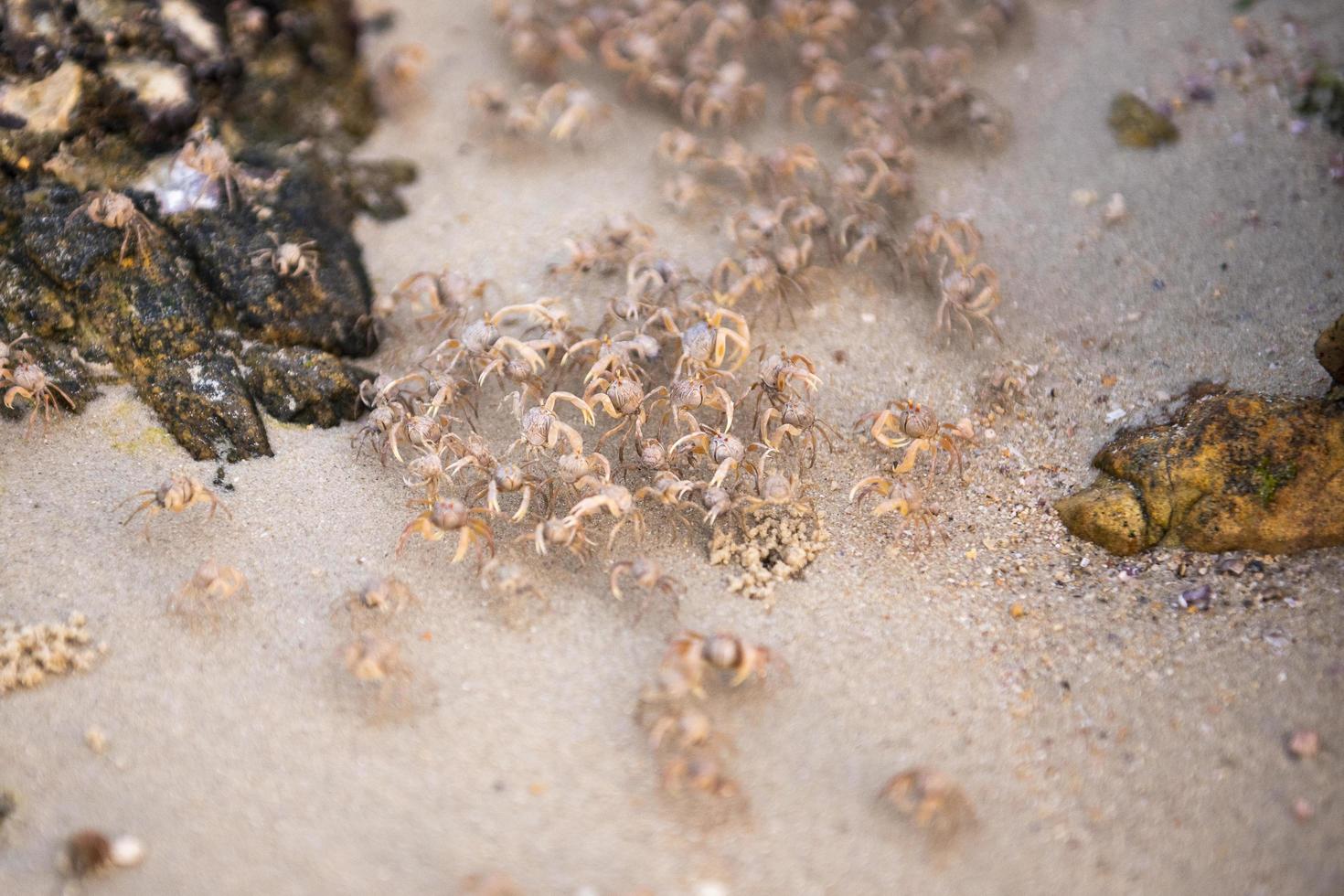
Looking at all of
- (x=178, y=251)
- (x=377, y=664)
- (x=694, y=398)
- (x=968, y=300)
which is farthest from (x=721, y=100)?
(x=377, y=664)

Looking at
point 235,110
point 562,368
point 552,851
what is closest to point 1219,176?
point 562,368

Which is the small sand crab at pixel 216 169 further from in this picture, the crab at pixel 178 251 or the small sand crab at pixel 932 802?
the small sand crab at pixel 932 802

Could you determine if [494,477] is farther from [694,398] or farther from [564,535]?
[694,398]

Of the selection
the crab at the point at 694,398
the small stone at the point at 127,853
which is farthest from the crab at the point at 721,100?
the small stone at the point at 127,853

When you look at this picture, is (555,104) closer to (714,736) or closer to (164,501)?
(164,501)

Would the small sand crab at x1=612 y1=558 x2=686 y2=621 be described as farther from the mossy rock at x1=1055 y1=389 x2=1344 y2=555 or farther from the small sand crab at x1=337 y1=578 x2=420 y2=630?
the mossy rock at x1=1055 y1=389 x2=1344 y2=555
